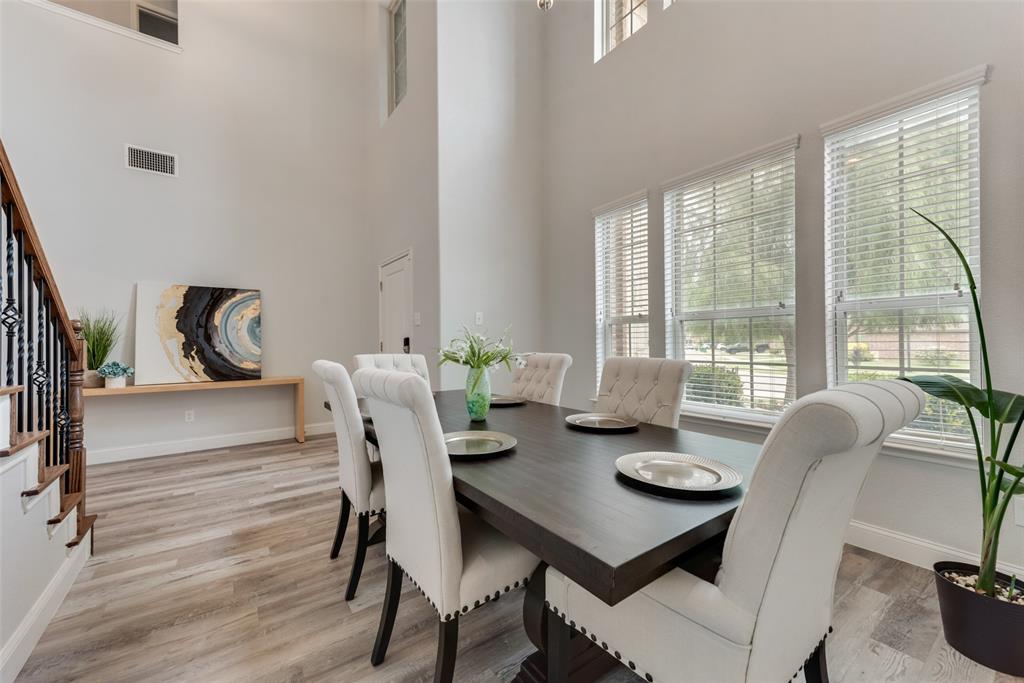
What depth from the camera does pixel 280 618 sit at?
5.40 ft

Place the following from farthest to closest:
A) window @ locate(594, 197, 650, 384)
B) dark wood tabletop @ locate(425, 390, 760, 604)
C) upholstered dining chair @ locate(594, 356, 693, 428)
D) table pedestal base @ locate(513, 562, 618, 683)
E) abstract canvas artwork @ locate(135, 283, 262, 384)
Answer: abstract canvas artwork @ locate(135, 283, 262, 384) → window @ locate(594, 197, 650, 384) → upholstered dining chair @ locate(594, 356, 693, 428) → table pedestal base @ locate(513, 562, 618, 683) → dark wood tabletop @ locate(425, 390, 760, 604)

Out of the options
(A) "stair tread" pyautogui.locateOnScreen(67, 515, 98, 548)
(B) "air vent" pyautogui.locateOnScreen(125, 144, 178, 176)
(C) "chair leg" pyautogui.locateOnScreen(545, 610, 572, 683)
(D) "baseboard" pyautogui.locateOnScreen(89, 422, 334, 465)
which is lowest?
(D) "baseboard" pyautogui.locateOnScreen(89, 422, 334, 465)

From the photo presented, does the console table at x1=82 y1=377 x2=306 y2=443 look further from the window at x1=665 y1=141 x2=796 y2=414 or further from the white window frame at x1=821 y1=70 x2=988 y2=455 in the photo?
the white window frame at x1=821 y1=70 x2=988 y2=455

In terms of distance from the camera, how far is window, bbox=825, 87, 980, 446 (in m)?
1.82

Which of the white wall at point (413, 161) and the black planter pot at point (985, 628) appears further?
the white wall at point (413, 161)

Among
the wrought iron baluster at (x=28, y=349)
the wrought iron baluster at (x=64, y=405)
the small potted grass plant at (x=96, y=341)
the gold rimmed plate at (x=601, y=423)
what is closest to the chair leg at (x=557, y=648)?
the gold rimmed plate at (x=601, y=423)

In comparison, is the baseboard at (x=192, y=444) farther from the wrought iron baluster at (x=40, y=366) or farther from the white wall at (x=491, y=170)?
the wrought iron baluster at (x=40, y=366)

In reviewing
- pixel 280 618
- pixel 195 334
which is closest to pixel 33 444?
pixel 280 618

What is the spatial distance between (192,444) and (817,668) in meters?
5.07

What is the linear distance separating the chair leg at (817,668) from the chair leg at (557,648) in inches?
25.3

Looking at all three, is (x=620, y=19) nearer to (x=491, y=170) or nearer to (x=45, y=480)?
(x=491, y=170)

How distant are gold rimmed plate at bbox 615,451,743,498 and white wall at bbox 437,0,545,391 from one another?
2561 mm

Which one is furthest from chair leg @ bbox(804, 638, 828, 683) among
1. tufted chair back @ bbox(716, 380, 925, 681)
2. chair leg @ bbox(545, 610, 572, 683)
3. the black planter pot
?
the black planter pot

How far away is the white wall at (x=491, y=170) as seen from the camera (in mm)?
3607
